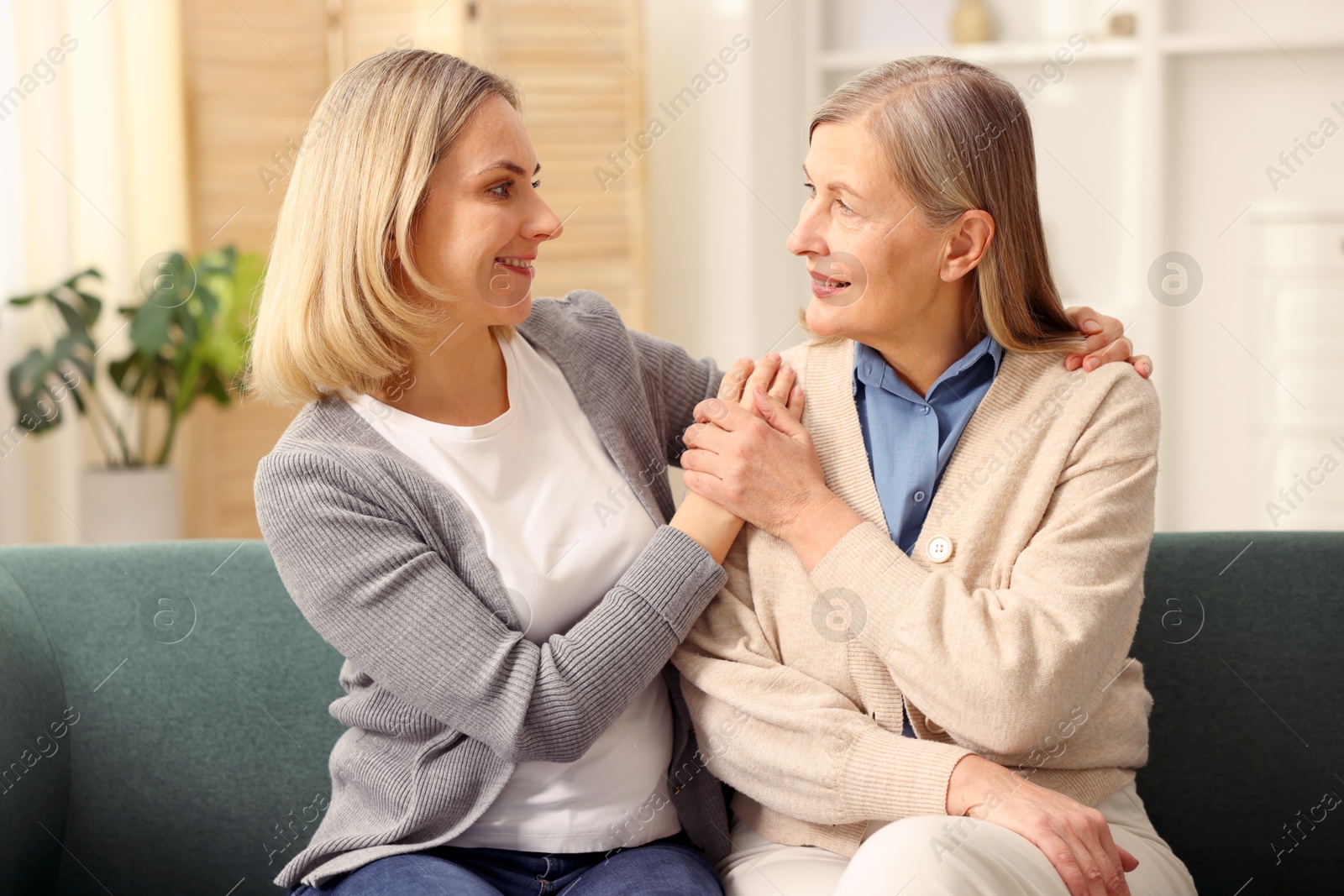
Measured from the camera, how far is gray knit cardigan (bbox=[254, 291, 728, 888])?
1.23 metres

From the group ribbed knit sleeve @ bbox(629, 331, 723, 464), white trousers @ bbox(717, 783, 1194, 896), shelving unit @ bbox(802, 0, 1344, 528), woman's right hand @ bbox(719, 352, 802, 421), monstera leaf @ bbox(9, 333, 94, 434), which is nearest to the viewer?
white trousers @ bbox(717, 783, 1194, 896)

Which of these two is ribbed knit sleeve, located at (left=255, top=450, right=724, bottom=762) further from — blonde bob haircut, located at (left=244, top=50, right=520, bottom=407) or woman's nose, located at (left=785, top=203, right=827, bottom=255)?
woman's nose, located at (left=785, top=203, right=827, bottom=255)

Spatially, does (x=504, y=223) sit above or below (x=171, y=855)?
above

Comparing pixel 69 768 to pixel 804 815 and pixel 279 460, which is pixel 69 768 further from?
pixel 804 815

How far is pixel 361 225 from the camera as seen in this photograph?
1319 millimetres

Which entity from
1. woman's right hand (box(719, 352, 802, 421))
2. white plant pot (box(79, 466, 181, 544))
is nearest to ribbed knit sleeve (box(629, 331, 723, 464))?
woman's right hand (box(719, 352, 802, 421))

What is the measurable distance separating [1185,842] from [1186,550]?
379 mm

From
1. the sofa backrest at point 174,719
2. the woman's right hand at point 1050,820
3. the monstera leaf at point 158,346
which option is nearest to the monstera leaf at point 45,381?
the monstera leaf at point 158,346

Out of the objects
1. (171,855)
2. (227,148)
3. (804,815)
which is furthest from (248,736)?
(227,148)

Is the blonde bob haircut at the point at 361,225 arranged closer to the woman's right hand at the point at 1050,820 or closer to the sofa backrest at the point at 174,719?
the sofa backrest at the point at 174,719

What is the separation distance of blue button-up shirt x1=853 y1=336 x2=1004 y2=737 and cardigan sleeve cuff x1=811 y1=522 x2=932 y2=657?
0.31 feet

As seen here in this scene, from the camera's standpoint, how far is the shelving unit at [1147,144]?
150 inches

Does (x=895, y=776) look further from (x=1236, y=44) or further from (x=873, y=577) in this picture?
(x=1236, y=44)

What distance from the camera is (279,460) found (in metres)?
1.27
